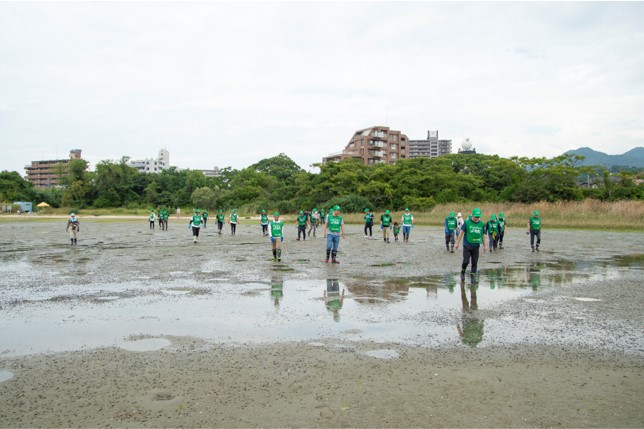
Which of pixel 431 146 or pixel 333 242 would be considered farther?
pixel 431 146

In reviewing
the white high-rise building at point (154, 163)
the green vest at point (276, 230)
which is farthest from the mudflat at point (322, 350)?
the white high-rise building at point (154, 163)

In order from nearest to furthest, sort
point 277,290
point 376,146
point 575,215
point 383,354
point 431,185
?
1. point 383,354
2. point 277,290
3. point 575,215
4. point 431,185
5. point 376,146

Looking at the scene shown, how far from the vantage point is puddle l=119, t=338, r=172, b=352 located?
21.6 ft

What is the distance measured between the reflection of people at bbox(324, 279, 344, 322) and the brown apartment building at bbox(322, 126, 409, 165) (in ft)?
275

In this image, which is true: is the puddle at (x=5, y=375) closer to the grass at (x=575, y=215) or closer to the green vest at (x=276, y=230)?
the green vest at (x=276, y=230)

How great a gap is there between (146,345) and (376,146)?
9360cm

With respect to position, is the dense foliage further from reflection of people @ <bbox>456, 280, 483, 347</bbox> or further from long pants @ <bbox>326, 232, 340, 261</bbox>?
reflection of people @ <bbox>456, 280, 483, 347</bbox>

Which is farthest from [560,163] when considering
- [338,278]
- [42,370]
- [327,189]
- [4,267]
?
[42,370]

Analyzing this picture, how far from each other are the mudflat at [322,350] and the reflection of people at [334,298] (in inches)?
2.1

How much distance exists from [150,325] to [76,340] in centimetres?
114

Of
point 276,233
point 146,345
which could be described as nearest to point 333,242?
point 276,233

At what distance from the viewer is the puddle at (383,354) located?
20.4 feet

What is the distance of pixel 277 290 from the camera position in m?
11.1

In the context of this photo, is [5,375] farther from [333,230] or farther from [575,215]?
[575,215]
